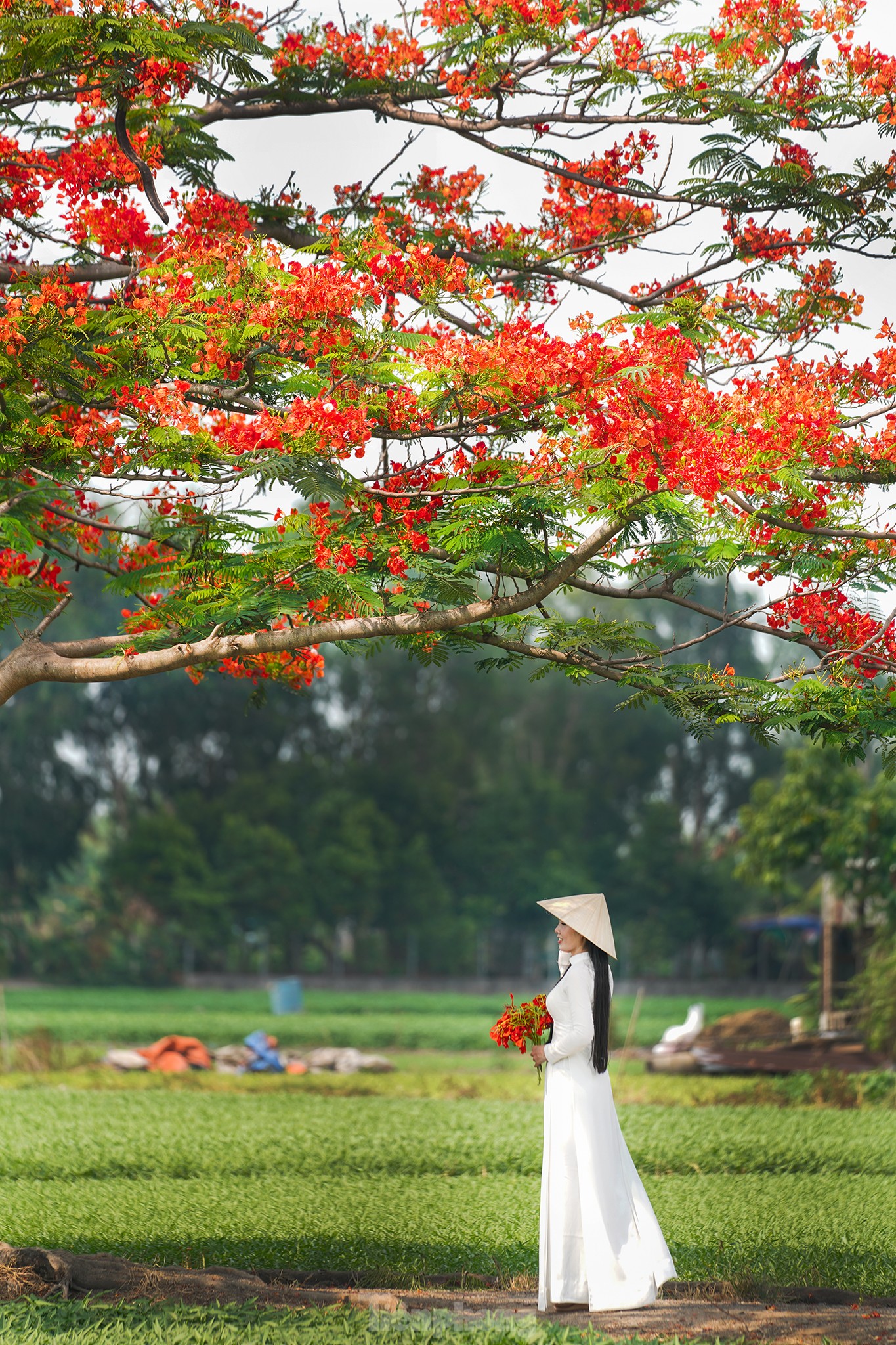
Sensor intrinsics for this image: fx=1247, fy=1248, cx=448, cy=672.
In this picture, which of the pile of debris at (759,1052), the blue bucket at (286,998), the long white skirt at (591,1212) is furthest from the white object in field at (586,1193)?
the blue bucket at (286,998)

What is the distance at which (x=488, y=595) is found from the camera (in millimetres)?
6656

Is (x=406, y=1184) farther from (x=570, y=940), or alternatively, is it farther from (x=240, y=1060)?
(x=240, y=1060)

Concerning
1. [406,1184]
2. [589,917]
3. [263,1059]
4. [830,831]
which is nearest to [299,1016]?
[263,1059]

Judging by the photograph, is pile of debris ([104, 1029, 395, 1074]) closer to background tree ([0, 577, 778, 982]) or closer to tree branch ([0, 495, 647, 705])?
tree branch ([0, 495, 647, 705])

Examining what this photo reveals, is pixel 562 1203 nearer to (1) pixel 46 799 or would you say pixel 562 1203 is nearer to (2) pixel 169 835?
(2) pixel 169 835

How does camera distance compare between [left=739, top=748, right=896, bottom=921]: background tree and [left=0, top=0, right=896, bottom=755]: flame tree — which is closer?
[left=0, top=0, right=896, bottom=755]: flame tree

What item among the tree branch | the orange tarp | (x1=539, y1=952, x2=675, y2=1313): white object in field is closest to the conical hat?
(x1=539, y1=952, x2=675, y2=1313): white object in field

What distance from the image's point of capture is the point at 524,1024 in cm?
584

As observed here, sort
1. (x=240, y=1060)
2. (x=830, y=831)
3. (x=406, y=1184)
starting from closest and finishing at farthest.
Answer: (x=406, y=1184)
(x=240, y=1060)
(x=830, y=831)

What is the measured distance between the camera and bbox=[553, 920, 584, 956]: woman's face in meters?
5.79

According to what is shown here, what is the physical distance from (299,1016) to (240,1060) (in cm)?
963

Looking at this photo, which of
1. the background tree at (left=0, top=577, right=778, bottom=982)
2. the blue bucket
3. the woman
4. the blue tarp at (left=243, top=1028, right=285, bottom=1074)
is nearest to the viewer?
the woman

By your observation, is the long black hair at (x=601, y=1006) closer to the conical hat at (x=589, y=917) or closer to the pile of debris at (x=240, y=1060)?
the conical hat at (x=589, y=917)

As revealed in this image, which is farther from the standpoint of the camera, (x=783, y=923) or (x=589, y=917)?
(x=783, y=923)
